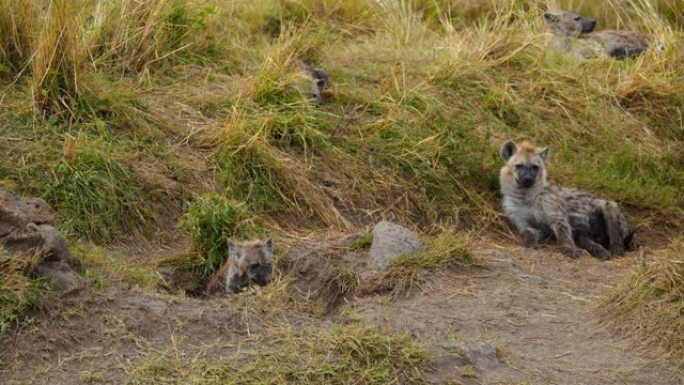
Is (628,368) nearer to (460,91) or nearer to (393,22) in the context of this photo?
(460,91)

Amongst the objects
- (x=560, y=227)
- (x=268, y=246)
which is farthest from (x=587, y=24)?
(x=268, y=246)

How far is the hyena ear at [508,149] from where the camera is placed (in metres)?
7.78

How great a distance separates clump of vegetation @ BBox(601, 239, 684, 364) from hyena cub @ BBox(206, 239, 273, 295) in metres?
1.80

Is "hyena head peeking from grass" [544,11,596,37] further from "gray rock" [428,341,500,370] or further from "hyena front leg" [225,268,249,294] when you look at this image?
"gray rock" [428,341,500,370]

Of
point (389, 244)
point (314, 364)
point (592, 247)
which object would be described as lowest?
point (592, 247)

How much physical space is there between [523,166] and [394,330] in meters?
2.63

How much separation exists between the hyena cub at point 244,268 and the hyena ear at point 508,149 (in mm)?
2137

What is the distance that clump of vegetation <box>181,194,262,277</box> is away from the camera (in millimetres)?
6406

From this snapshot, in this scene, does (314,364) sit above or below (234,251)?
above

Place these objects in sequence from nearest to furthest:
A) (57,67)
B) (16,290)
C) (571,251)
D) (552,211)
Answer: (16,290) < (57,67) < (571,251) < (552,211)

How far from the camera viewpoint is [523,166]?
764 centimetres

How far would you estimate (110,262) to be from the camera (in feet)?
19.6

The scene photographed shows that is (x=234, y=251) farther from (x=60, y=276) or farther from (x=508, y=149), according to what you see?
(x=508, y=149)

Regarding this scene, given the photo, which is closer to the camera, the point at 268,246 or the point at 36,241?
the point at 36,241
